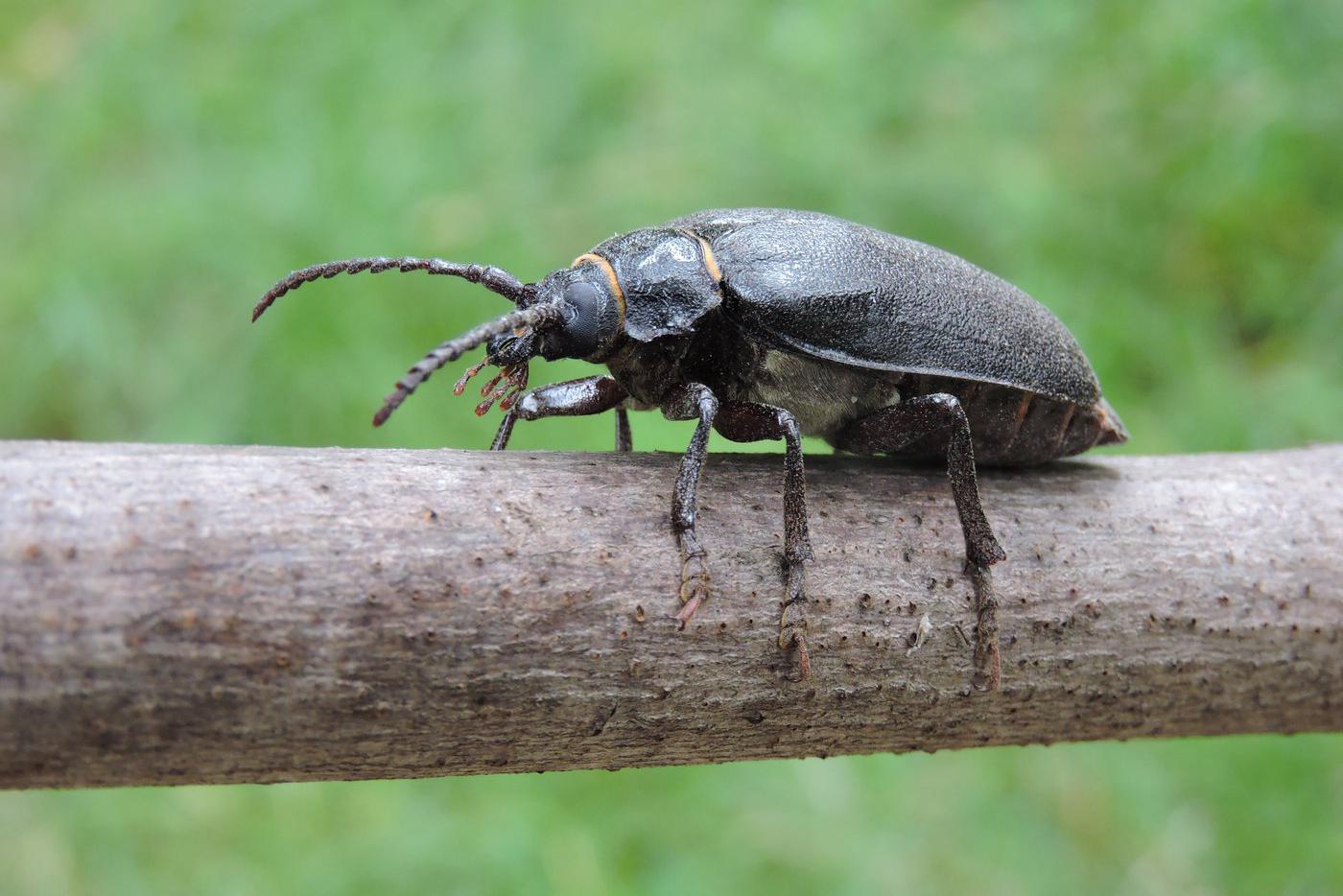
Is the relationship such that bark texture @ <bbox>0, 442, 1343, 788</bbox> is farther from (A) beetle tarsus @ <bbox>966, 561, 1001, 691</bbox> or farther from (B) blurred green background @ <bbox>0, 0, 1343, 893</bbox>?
(B) blurred green background @ <bbox>0, 0, 1343, 893</bbox>

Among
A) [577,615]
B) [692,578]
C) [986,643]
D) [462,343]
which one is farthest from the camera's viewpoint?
[986,643]

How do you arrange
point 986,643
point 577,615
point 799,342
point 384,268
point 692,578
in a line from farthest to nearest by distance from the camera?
1. point 799,342
2. point 384,268
3. point 986,643
4. point 692,578
5. point 577,615

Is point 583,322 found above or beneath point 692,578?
above

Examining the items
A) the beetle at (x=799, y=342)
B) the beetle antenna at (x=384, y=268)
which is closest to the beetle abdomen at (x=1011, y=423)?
the beetle at (x=799, y=342)

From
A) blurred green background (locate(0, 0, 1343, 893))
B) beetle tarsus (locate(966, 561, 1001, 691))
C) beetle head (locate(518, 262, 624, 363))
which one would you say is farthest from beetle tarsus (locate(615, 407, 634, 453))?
blurred green background (locate(0, 0, 1343, 893))

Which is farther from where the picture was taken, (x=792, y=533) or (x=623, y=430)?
(x=623, y=430)

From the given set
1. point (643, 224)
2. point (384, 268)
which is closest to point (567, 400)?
point (384, 268)

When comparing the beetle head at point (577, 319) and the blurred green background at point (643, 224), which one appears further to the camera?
the blurred green background at point (643, 224)

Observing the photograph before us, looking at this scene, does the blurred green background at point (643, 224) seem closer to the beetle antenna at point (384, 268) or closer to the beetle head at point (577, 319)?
the beetle head at point (577, 319)

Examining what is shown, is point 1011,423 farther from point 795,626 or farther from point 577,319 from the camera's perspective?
point 577,319
